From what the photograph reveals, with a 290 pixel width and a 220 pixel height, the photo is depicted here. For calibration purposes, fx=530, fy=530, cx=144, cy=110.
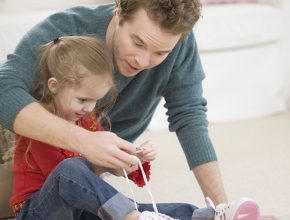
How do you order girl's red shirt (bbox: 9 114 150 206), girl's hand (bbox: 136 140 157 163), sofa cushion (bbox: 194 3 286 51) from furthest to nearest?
1. sofa cushion (bbox: 194 3 286 51)
2. girl's red shirt (bbox: 9 114 150 206)
3. girl's hand (bbox: 136 140 157 163)

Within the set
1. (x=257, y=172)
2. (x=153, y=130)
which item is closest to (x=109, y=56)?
(x=257, y=172)

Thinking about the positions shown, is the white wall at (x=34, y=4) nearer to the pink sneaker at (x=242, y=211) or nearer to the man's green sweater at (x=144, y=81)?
the man's green sweater at (x=144, y=81)

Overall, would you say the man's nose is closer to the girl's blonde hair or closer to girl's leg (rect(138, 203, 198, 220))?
the girl's blonde hair

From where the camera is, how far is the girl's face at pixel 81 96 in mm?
1184

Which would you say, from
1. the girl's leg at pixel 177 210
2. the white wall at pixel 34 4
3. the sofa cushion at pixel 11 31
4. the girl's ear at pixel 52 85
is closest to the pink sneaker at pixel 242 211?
the girl's leg at pixel 177 210

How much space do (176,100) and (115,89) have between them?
0.18 metres

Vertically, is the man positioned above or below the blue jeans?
above

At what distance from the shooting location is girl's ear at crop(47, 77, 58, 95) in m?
1.21

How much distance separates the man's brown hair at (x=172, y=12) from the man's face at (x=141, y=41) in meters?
0.01

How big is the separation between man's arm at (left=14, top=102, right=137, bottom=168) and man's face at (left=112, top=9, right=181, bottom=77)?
0.23m

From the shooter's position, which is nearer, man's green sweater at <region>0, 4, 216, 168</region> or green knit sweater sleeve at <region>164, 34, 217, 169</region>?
man's green sweater at <region>0, 4, 216, 168</region>

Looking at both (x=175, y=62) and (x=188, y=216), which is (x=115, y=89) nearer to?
(x=175, y=62)

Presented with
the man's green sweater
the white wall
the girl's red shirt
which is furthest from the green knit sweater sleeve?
the white wall

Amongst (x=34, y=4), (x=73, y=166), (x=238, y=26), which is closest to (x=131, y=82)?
(x=73, y=166)
